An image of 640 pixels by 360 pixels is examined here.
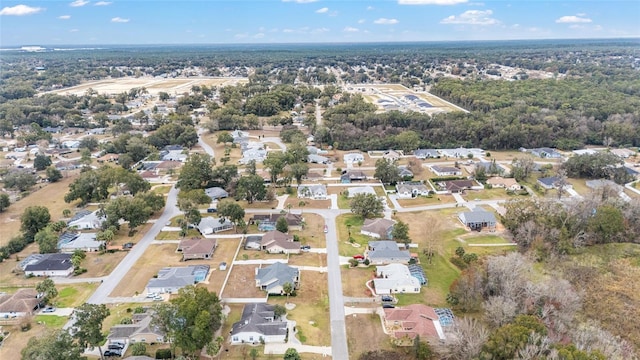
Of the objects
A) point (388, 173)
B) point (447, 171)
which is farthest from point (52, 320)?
point (447, 171)

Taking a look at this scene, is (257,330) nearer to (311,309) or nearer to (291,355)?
(291,355)

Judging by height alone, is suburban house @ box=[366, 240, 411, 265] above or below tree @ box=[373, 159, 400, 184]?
below

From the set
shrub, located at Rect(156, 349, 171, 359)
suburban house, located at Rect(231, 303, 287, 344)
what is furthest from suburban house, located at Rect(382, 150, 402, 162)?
shrub, located at Rect(156, 349, 171, 359)

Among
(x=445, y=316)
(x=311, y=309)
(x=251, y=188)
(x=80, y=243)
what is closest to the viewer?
(x=445, y=316)

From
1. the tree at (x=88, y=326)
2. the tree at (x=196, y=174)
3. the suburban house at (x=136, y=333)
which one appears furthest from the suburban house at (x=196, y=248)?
the tree at (x=196, y=174)

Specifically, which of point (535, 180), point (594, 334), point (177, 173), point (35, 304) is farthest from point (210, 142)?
point (594, 334)

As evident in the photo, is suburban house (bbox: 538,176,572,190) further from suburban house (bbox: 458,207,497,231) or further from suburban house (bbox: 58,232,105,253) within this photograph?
suburban house (bbox: 58,232,105,253)
